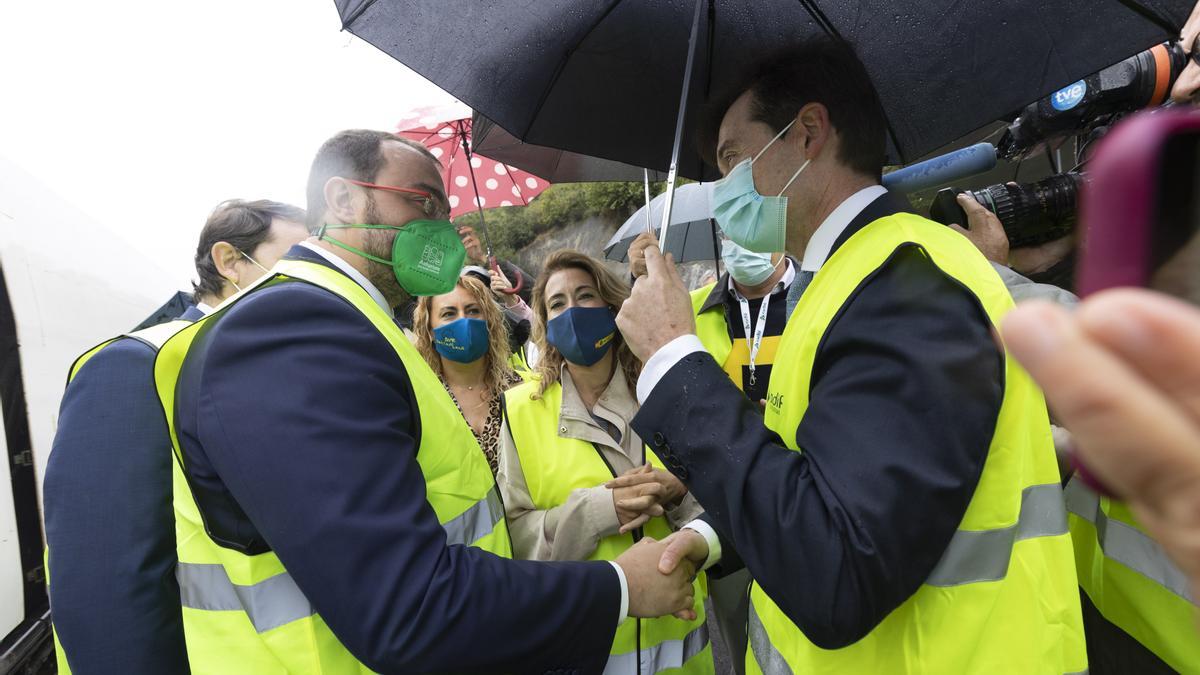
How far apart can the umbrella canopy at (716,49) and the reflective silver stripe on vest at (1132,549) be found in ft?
3.70

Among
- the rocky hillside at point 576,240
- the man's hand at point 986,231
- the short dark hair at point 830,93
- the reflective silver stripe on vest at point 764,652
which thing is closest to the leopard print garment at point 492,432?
the reflective silver stripe on vest at point 764,652

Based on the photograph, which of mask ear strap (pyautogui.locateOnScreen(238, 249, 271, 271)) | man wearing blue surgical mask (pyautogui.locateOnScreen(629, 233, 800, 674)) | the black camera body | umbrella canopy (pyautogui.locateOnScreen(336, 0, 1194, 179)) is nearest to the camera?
umbrella canopy (pyautogui.locateOnScreen(336, 0, 1194, 179))

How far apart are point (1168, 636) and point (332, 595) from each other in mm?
1838

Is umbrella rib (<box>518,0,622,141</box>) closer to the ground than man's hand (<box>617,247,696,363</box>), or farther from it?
farther from it

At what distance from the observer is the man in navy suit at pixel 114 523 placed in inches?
→ 64.0

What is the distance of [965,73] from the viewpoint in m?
1.76

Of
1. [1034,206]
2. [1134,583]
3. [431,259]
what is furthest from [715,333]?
[1134,583]

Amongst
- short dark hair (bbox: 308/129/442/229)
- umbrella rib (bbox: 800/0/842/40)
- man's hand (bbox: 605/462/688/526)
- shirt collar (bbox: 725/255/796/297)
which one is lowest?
man's hand (bbox: 605/462/688/526)

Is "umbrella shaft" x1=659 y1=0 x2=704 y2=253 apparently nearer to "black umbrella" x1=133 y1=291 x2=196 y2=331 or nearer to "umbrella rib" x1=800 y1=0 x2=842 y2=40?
"umbrella rib" x1=800 y1=0 x2=842 y2=40

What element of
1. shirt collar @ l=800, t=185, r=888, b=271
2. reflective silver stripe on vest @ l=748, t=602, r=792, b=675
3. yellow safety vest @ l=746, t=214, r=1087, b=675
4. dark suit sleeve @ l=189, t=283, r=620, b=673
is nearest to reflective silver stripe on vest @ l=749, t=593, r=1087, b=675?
reflective silver stripe on vest @ l=748, t=602, r=792, b=675

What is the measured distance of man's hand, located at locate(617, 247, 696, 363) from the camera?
4.79 ft

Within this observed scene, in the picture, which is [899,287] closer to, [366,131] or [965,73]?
[965,73]

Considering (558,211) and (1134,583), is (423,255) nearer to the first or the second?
A: (1134,583)

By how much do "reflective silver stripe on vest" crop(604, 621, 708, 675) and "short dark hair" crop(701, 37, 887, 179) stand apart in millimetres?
1680
